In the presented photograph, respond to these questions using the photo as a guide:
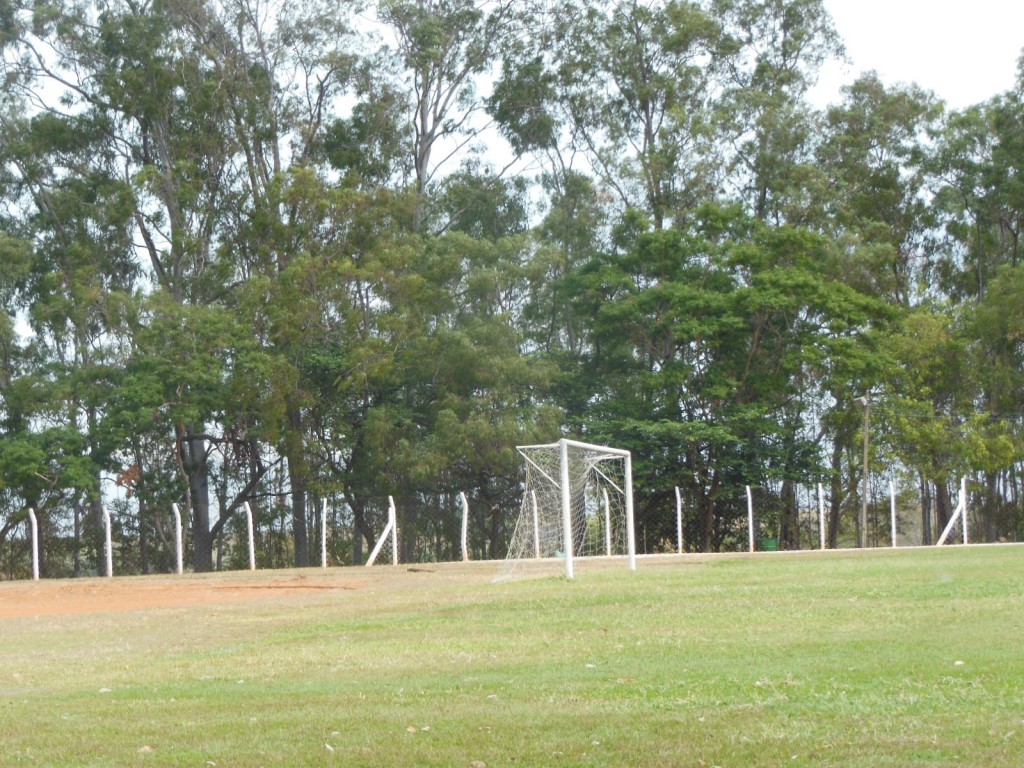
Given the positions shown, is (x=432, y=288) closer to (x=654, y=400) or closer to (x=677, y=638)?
(x=654, y=400)

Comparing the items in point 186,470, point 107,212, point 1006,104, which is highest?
point 1006,104

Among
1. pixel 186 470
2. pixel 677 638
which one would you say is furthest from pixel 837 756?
pixel 186 470

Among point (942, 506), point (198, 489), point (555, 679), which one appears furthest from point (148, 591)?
point (942, 506)

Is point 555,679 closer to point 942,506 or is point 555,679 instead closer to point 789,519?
point 789,519

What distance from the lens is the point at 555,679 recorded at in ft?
33.0

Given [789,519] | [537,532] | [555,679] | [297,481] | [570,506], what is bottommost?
[789,519]

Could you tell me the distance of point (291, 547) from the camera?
133ft

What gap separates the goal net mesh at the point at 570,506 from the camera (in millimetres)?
23516

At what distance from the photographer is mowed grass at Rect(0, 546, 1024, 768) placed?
24.3ft

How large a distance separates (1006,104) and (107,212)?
95.9 ft

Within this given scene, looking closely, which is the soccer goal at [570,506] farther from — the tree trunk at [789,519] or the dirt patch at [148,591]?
the tree trunk at [789,519]

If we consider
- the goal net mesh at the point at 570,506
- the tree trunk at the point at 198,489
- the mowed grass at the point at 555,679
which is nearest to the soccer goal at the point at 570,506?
the goal net mesh at the point at 570,506

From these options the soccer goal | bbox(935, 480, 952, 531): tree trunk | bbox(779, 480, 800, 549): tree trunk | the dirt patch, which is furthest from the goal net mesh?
bbox(935, 480, 952, 531): tree trunk

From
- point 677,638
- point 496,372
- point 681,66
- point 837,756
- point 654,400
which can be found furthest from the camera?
point 681,66
